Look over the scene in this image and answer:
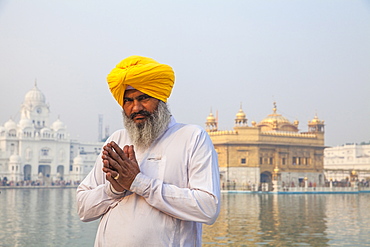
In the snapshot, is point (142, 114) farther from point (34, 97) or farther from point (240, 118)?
point (34, 97)

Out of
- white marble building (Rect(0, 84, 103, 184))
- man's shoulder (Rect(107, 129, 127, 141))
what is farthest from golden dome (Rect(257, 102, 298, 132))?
man's shoulder (Rect(107, 129, 127, 141))

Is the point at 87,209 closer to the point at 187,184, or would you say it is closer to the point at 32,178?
the point at 187,184

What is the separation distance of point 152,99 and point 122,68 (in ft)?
0.40

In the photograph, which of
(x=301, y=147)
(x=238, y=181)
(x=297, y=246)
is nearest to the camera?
(x=297, y=246)

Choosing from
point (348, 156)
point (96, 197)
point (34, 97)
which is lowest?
point (96, 197)

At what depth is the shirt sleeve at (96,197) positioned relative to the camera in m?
1.67

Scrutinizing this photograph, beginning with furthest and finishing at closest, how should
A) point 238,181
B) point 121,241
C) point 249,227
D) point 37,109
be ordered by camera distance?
point 37,109 < point 238,181 < point 249,227 < point 121,241

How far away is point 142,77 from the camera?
1653 millimetres

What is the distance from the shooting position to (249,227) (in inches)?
390

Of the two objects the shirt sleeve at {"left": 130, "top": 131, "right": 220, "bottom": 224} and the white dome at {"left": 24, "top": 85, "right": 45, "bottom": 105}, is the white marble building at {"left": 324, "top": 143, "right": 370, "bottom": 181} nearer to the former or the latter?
the white dome at {"left": 24, "top": 85, "right": 45, "bottom": 105}

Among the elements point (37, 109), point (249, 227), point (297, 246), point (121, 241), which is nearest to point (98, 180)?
point (121, 241)

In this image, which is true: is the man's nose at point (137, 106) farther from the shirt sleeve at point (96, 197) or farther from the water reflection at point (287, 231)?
the water reflection at point (287, 231)

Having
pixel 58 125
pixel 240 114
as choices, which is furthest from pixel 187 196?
pixel 58 125

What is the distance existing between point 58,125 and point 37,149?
16.0 feet
